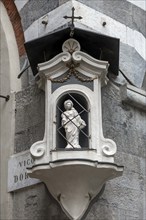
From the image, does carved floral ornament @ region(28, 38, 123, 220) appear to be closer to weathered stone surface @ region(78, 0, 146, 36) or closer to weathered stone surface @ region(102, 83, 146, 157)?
weathered stone surface @ region(102, 83, 146, 157)

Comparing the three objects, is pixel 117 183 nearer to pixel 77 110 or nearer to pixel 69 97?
pixel 77 110

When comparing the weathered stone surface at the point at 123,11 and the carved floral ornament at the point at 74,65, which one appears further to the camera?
the weathered stone surface at the point at 123,11

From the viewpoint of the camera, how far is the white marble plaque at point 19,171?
220 inches

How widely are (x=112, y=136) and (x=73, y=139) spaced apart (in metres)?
0.69

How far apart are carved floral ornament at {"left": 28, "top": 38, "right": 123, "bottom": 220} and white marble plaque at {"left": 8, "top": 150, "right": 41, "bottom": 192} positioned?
46 cm

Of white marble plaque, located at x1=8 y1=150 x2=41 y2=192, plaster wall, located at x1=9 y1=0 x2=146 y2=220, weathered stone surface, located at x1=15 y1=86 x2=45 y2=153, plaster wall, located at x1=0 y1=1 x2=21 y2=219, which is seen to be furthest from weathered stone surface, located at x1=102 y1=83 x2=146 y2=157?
plaster wall, located at x1=0 y1=1 x2=21 y2=219

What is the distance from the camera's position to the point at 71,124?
5078 millimetres

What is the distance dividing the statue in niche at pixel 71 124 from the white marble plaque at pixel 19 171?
721 millimetres

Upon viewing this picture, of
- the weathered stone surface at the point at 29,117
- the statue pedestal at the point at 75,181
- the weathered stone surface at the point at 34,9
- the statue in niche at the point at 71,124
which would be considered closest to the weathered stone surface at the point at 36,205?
the statue pedestal at the point at 75,181

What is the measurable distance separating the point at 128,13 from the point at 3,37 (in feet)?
5.07

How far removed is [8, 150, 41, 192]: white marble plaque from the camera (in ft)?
18.3

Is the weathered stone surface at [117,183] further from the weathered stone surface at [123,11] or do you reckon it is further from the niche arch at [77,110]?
the weathered stone surface at [123,11]

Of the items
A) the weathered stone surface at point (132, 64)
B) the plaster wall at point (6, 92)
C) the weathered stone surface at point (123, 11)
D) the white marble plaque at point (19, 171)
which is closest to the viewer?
the white marble plaque at point (19, 171)

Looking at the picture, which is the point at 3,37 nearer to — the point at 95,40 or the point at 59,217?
the point at 95,40
